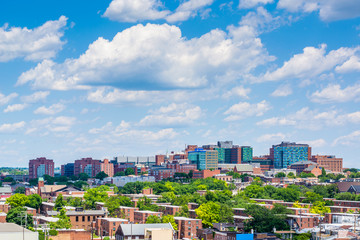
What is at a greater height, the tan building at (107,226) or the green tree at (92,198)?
the green tree at (92,198)

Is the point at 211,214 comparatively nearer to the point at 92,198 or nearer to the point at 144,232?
the point at 144,232

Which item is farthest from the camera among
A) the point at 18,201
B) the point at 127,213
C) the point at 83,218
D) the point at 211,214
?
the point at 18,201

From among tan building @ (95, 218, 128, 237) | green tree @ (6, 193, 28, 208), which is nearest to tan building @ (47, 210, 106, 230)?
tan building @ (95, 218, 128, 237)

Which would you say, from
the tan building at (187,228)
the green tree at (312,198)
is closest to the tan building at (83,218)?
the tan building at (187,228)

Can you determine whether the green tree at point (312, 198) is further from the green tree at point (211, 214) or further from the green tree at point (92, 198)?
the green tree at point (92, 198)

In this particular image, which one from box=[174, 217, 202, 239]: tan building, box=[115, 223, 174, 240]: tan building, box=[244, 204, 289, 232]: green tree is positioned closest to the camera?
box=[115, 223, 174, 240]: tan building

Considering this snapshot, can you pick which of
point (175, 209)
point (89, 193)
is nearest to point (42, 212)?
point (89, 193)

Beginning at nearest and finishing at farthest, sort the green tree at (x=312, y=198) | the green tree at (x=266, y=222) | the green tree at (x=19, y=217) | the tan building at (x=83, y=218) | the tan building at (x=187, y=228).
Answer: the green tree at (x=266, y=222) → the tan building at (x=187, y=228) → the green tree at (x=19, y=217) → the tan building at (x=83, y=218) → the green tree at (x=312, y=198)

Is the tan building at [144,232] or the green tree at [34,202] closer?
the tan building at [144,232]

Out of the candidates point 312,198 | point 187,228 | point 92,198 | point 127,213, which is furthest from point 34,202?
point 312,198

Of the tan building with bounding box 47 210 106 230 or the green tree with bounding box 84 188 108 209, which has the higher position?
the green tree with bounding box 84 188 108 209

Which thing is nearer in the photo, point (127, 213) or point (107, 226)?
point (107, 226)

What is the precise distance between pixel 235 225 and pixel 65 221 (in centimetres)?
2727

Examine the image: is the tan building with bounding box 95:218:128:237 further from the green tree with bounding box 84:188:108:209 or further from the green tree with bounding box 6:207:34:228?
the green tree with bounding box 84:188:108:209
